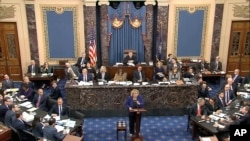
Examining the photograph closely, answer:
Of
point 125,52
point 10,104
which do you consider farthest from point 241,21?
point 10,104

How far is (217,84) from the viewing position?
1461 centimetres

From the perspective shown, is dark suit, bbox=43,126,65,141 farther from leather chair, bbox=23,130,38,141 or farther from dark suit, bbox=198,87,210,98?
dark suit, bbox=198,87,210,98

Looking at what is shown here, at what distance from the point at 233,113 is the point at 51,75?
773 centimetres

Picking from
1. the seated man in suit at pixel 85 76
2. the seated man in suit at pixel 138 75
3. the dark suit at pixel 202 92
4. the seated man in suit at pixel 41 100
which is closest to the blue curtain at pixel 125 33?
the seated man in suit at pixel 138 75

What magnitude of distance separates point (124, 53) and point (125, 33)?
905 millimetres

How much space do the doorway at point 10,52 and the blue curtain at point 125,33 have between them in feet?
14.1

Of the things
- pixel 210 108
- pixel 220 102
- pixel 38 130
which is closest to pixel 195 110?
pixel 210 108

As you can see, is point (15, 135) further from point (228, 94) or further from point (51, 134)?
point (228, 94)

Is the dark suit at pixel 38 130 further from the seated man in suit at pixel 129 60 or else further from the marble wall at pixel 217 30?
the marble wall at pixel 217 30

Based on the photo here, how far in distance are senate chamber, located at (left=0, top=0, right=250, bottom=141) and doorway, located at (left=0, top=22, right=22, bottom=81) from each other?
0.04 metres

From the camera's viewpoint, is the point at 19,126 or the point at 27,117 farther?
the point at 27,117

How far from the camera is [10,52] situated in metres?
14.8

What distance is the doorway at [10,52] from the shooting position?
14.4 m

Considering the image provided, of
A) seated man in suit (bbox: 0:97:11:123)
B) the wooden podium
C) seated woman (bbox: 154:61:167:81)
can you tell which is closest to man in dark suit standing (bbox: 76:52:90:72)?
seated woman (bbox: 154:61:167:81)
